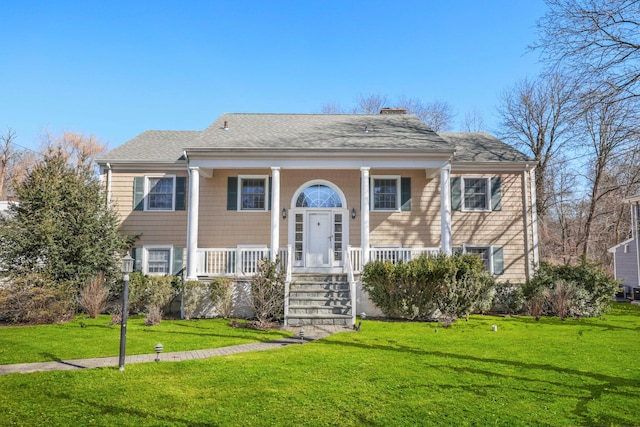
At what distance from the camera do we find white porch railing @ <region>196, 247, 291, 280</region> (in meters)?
12.1

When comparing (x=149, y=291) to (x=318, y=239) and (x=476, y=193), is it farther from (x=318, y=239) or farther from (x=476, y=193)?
(x=476, y=193)

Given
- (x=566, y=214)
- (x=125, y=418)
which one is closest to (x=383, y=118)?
(x=125, y=418)

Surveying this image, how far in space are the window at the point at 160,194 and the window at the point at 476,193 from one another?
1129cm

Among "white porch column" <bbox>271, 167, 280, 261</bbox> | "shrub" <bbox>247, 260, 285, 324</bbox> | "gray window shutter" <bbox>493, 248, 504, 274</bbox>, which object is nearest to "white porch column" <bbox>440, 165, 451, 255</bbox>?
"gray window shutter" <bbox>493, 248, 504, 274</bbox>

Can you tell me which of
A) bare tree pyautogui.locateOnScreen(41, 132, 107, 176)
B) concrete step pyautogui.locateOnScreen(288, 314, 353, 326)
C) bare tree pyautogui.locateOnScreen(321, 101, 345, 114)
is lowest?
concrete step pyautogui.locateOnScreen(288, 314, 353, 326)

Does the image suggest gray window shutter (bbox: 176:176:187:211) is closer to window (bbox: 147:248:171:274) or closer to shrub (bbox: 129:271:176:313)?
window (bbox: 147:248:171:274)

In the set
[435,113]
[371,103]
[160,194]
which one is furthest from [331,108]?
[160,194]

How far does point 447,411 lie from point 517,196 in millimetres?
12344

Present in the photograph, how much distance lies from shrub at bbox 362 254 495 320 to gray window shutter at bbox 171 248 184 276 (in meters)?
7.41

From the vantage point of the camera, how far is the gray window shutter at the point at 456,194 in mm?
14513

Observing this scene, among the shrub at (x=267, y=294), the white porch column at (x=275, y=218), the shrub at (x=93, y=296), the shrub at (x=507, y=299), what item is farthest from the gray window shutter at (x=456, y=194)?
the shrub at (x=93, y=296)

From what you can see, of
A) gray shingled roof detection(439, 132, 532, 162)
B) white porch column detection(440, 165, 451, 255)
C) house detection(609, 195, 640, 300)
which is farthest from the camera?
house detection(609, 195, 640, 300)

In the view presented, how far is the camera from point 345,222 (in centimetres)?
1381

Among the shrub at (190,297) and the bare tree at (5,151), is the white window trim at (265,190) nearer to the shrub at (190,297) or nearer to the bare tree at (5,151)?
the shrub at (190,297)
